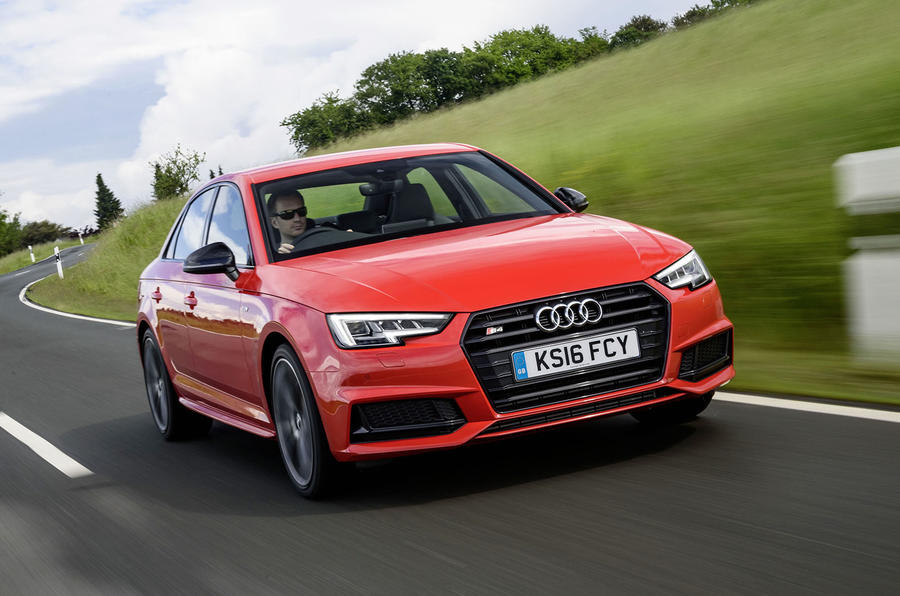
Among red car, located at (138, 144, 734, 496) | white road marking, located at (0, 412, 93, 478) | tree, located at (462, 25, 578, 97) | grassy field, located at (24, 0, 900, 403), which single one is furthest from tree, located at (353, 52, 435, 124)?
red car, located at (138, 144, 734, 496)

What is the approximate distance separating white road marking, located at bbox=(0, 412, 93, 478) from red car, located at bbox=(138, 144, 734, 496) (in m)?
1.21

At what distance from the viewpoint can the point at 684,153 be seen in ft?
45.3

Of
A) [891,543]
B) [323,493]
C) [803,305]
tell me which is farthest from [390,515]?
[803,305]

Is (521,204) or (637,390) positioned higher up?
(521,204)

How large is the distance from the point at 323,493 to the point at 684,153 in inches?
378

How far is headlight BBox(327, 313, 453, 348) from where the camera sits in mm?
4664

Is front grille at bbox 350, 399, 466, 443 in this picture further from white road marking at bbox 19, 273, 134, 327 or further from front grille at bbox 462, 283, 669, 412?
white road marking at bbox 19, 273, 134, 327

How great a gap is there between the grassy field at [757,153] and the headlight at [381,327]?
263 cm

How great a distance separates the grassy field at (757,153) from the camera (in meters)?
8.09

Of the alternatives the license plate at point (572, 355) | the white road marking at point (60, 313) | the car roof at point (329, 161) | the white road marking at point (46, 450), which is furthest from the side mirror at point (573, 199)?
the white road marking at point (60, 313)

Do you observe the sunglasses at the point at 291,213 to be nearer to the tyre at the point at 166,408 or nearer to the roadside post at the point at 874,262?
the tyre at the point at 166,408

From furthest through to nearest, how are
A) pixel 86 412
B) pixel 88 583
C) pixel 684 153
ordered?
pixel 684 153 → pixel 86 412 → pixel 88 583

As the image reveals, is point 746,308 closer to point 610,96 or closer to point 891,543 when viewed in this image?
point 891,543

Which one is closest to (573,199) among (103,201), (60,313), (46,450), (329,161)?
(329,161)
